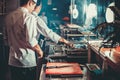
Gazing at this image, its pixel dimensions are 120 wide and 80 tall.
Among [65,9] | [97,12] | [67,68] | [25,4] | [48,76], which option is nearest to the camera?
[48,76]

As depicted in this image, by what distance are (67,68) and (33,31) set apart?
90cm

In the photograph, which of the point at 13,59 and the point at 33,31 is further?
the point at 13,59

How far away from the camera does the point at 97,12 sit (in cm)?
841

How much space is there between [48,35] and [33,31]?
560 mm

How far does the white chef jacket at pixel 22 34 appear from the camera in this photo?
419 cm

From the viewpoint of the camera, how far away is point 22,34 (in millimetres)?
4262

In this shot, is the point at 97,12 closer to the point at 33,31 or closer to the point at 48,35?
the point at 48,35

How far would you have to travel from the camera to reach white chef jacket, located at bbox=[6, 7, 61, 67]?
4.19 metres

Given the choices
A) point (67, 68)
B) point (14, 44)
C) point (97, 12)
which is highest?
point (97, 12)

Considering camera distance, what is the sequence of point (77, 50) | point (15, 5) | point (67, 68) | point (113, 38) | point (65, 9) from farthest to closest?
point (65, 9) < point (15, 5) < point (77, 50) < point (67, 68) < point (113, 38)

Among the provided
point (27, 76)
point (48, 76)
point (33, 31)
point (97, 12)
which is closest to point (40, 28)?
point (33, 31)

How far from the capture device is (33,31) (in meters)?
4.19

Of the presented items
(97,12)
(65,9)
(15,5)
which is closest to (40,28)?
(97,12)

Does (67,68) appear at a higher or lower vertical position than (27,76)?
higher
